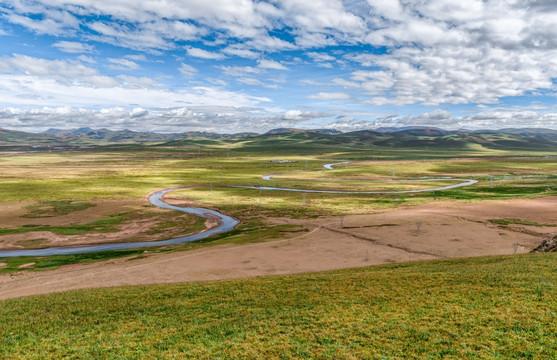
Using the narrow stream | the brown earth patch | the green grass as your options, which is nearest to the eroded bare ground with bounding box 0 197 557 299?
the narrow stream

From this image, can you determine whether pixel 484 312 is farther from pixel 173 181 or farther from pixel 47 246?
pixel 173 181

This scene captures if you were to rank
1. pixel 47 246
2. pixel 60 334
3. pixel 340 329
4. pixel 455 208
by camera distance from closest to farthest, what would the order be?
pixel 340 329 < pixel 60 334 < pixel 47 246 < pixel 455 208

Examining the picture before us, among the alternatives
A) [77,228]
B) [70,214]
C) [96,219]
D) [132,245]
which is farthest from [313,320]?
[70,214]

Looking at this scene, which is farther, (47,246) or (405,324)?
(47,246)

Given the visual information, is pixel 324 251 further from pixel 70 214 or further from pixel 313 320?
pixel 70 214

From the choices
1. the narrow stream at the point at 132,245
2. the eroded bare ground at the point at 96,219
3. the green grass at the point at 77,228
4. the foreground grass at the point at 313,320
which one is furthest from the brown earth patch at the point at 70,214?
the foreground grass at the point at 313,320

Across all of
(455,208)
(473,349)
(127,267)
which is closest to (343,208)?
(455,208)

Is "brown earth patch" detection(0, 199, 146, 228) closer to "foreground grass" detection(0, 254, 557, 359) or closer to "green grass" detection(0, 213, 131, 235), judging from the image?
"green grass" detection(0, 213, 131, 235)
